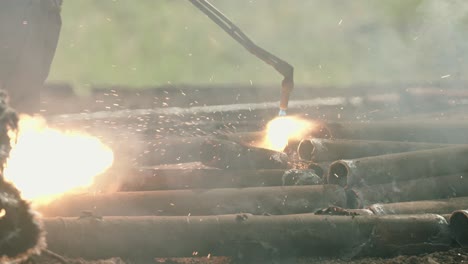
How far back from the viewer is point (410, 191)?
6.02 m

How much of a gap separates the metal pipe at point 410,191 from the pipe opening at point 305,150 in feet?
3.01

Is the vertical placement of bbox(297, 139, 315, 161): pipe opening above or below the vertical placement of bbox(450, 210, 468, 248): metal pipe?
above

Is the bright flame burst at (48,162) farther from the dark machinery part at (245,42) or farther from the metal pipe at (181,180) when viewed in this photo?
the dark machinery part at (245,42)

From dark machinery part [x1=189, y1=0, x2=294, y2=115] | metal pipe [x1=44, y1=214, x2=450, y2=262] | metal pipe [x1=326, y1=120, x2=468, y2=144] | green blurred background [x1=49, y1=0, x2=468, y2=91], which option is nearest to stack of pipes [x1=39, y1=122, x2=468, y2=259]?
metal pipe [x1=44, y1=214, x2=450, y2=262]

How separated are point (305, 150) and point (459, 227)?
79.9 inches

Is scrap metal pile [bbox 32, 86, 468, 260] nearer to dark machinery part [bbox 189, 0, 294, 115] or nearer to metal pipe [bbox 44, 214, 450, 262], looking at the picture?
metal pipe [bbox 44, 214, 450, 262]

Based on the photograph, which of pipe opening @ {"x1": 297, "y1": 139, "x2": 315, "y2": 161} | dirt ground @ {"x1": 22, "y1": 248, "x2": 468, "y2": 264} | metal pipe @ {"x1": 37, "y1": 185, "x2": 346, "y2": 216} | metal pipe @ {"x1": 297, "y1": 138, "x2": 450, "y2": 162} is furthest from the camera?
pipe opening @ {"x1": 297, "y1": 139, "x2": 315, "y2": 161}

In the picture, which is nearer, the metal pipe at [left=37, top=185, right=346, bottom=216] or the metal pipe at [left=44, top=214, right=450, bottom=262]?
the metal pipe at [left=44, top=214, right=450, bottom=262]

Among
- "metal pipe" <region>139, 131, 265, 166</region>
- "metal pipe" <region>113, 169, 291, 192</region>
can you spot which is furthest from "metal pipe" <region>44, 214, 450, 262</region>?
"metal pipe" <region>139, 131, 265, 166</region>

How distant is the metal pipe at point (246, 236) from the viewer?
4363mm

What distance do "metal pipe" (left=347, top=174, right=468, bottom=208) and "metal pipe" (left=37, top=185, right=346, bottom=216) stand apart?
244 mm

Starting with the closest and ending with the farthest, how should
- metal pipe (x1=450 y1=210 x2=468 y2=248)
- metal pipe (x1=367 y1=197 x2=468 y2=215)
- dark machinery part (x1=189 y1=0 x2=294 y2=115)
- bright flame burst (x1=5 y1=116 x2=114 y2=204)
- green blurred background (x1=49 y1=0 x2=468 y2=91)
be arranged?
metal pipe (x1=450 y1=210 x2=468 y2=248)
bright flame burst (x1=5 y1=116 x2=114 y2=204)
metal pipe (x1=367 y1=197 x2=468 y2=215)
dark machinery part (x1=189 y1=0 x2=294 y2=115)
green blurred background (x1=49 y1=0 x2=468 y2=91)

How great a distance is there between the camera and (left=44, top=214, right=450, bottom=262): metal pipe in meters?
4.36

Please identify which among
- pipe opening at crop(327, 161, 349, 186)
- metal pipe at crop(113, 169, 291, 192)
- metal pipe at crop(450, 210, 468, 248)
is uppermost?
pipe opening at crop(327, 161, 349, 186)
